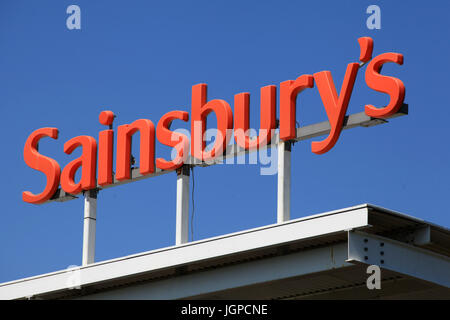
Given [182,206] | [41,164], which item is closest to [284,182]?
[182,206]

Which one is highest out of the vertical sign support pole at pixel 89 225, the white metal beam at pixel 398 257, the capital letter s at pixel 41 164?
the capital letter s at pixel 41 164

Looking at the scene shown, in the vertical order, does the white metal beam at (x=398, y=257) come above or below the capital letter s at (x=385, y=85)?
below

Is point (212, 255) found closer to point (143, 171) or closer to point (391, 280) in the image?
point (391, 280)

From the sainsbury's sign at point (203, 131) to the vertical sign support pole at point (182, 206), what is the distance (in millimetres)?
348

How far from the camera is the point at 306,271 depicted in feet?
79.9

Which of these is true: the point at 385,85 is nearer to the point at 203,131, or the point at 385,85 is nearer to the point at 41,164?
the point at 203,131

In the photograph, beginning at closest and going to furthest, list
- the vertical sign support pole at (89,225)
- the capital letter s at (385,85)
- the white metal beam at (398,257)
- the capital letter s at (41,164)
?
the white metal beam at (398,257) → the capital letter s at (385,85) → the vertical sign support pole at (89,225) → the capital letter s at (41,164)

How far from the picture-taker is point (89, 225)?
32.5m

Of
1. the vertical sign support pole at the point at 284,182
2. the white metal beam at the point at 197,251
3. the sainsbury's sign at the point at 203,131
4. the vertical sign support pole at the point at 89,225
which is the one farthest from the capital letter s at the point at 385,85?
the vertical sign support pole at the point at 89,225

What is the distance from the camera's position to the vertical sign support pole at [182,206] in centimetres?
2964

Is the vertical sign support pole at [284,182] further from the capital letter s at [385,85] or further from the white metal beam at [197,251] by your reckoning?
the white metal beam at [197,251]
